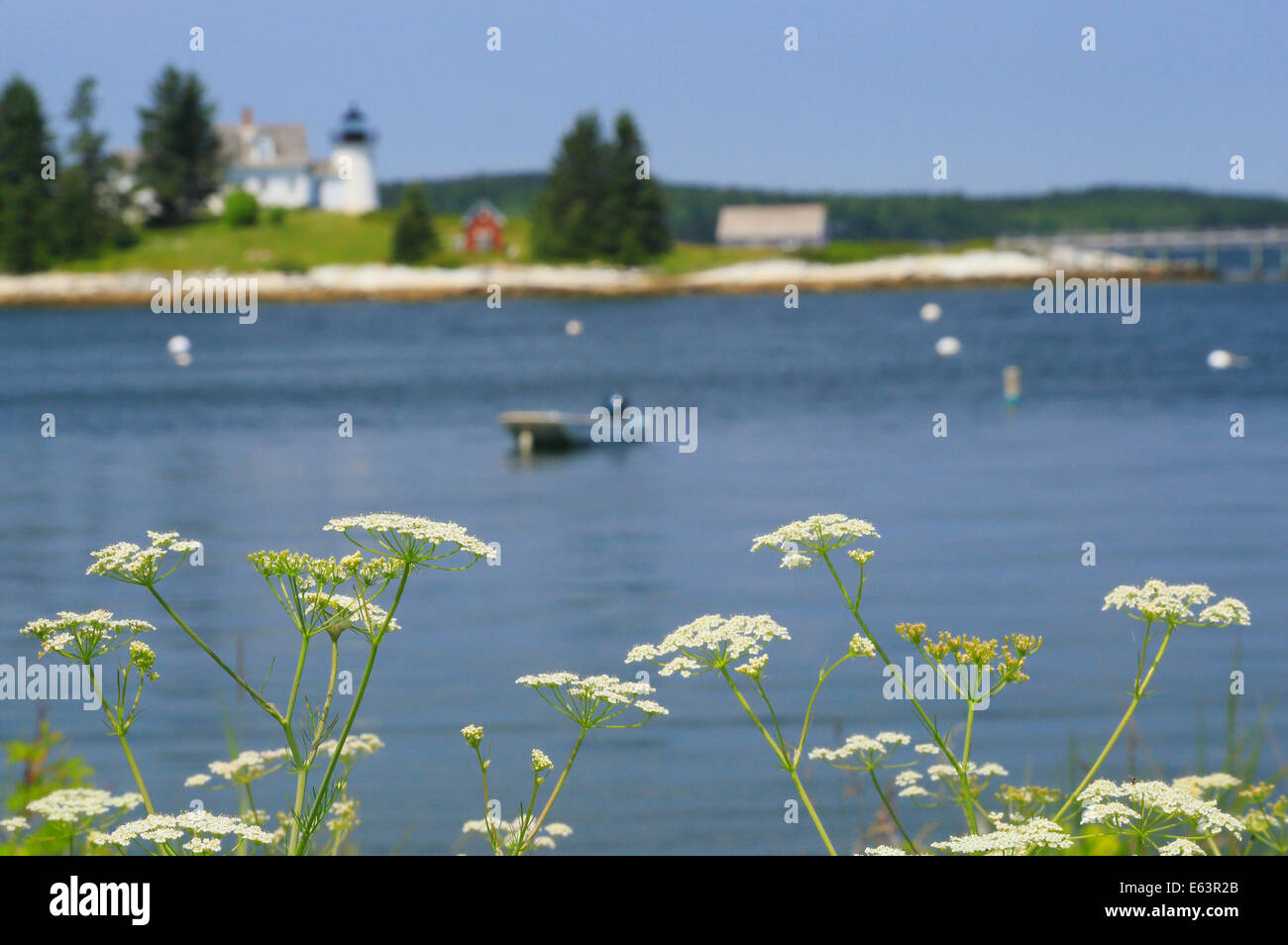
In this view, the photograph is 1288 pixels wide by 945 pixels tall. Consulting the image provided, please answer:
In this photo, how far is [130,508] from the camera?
27000 millimetres

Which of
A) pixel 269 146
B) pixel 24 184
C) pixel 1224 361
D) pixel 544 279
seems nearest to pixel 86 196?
pixel 24 184

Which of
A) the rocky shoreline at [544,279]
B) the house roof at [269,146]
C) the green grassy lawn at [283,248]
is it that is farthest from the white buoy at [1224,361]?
the house roof at [269,146]

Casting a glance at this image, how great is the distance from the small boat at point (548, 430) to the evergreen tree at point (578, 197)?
332ft

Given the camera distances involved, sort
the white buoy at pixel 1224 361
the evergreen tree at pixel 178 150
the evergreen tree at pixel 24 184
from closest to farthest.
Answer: the white buoy at pixel 1224 361 < the evergreen tree at pixel 24 184 < the evergreen tree at pixel 178 150

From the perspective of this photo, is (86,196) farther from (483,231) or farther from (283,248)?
(483,231)

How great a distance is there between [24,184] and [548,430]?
106359 mm

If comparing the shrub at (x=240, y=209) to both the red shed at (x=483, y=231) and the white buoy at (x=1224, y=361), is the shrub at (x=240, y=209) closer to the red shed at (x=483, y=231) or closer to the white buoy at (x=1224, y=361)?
the red shed at (x=483, y=231)

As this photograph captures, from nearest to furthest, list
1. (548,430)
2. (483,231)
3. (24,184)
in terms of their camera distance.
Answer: (548,430), (24,184), (483,231)

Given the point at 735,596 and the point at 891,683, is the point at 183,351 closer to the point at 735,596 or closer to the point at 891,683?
the point at 735,596

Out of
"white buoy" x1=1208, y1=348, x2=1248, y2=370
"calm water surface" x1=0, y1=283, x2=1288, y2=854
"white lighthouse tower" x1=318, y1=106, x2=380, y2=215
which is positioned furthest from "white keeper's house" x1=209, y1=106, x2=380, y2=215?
"white buoy" x1=1208, y1=348, x2=1248, y2=370

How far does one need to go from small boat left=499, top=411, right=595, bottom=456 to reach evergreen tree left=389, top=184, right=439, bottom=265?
101625 mm

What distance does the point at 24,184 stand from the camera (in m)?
123

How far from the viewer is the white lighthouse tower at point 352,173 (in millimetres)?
139675
